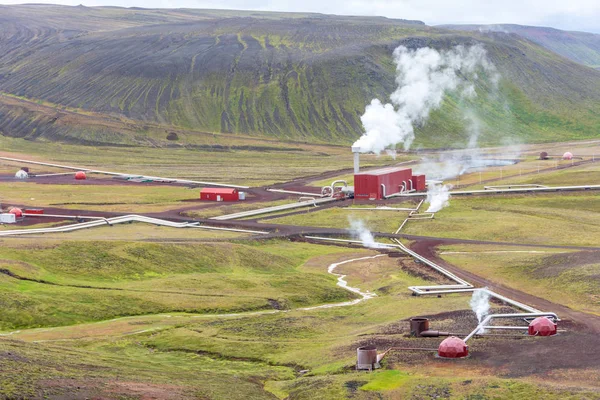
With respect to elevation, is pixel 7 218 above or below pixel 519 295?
above

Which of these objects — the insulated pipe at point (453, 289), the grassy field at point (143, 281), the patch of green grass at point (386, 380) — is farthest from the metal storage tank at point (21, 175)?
the patch of green grass at point (386, 380)

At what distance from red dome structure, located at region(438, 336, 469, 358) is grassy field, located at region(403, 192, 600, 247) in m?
47.8

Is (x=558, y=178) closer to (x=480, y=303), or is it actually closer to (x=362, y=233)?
(x=362, y=233)

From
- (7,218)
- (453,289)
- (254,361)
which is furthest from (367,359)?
(7,218)

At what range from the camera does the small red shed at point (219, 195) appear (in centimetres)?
13800

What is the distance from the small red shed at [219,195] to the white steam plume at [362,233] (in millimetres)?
26444

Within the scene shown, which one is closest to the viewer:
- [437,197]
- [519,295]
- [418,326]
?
[418,326]

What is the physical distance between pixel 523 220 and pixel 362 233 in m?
19.2

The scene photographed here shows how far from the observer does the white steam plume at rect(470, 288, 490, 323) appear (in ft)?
204

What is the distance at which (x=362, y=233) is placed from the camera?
108m

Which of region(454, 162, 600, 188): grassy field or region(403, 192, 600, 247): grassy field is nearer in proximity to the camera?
region(403, 192, 600, 247): grassy field

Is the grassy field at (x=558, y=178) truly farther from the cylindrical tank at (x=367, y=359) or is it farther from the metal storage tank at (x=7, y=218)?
the cylindrical tank at (x=367, y=359)

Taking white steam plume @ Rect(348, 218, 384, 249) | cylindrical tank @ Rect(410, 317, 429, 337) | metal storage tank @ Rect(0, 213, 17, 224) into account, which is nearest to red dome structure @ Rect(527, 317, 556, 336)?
cylindrical tank @ Rect(410, 317, 429, 337)

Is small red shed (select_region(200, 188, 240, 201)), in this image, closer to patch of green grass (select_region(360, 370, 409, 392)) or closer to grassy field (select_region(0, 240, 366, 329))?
grassy field (select_region(0, 240, 366, 329))
